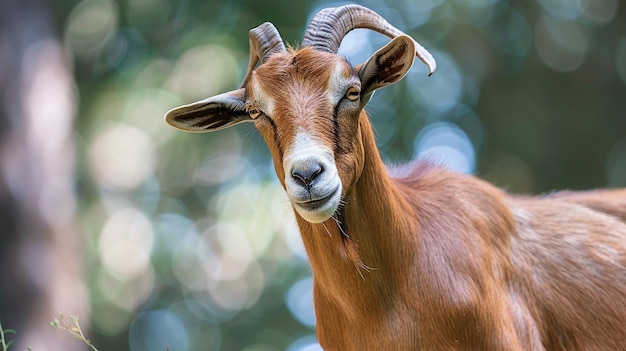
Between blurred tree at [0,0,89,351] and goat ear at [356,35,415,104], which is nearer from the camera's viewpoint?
goat ear at [356,35,415,104]

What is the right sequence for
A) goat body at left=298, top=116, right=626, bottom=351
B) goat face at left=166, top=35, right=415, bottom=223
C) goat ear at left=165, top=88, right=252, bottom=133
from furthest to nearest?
goat ear at left=165, top=88, right=252, bottom=133 < goat body at left=298, top=116, right=626, bottom=351 < goat face at left=166, top=35, right=415, bottom=223

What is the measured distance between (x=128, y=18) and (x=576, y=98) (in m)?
12.0

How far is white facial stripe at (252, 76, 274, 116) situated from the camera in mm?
6313

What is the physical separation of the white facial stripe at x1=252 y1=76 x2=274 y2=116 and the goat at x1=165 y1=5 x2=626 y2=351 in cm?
2

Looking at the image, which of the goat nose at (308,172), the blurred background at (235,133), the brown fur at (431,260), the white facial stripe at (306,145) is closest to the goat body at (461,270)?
the brown fur at (431,260)

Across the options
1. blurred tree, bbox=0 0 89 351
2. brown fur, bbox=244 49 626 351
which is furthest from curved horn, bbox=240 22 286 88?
blurred tree, bbox=0 0 89 351

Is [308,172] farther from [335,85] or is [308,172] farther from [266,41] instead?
[266,41]

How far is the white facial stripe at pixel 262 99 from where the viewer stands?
6.31m

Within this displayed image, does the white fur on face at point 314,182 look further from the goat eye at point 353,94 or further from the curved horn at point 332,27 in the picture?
the curved horn at point 332,27

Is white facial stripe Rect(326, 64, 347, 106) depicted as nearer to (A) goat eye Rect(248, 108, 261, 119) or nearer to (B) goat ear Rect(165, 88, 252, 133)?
(A) goat eye Rect(248, 108, 261, 119)

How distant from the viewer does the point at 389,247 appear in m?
6.80

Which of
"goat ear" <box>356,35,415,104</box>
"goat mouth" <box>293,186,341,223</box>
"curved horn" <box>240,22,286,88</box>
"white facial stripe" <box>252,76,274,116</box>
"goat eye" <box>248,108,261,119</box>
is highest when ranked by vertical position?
"curved horn" <box>240,22,286,88</box>

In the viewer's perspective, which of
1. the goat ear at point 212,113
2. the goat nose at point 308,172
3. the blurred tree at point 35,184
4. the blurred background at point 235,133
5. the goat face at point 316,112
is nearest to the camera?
the goat nose at point 308,172

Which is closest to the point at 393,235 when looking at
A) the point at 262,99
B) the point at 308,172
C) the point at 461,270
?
the point at 461,270
